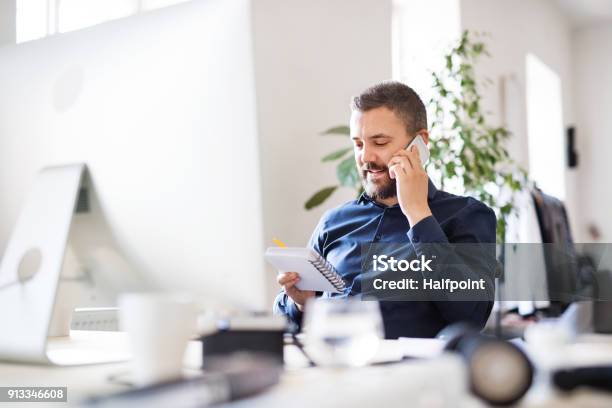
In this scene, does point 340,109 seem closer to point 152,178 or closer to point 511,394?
point 152,178

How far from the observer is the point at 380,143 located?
1734 mm

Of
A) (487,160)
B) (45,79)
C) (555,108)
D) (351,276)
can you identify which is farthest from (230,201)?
(555,108)

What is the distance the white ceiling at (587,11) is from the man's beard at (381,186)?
5.51 metres

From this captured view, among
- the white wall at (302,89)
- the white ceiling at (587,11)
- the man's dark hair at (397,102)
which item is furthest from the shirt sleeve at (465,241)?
the white ceiling at (587,11)

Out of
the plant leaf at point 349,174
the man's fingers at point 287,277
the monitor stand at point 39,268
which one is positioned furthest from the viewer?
the plant leaf at point 349,174

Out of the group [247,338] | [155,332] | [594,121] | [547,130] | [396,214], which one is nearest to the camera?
[155,332]

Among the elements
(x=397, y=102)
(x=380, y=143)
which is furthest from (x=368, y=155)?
(x=397, y=102)

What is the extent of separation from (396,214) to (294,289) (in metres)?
0.44

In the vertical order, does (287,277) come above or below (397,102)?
below

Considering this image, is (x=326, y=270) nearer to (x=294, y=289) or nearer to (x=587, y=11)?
(x=294, y=289)

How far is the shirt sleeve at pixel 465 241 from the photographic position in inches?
59.8

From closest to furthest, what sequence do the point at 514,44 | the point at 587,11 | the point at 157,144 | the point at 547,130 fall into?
the point at 157,144 → the point at 514,44 → the point at 547,130 → the point at 587,11

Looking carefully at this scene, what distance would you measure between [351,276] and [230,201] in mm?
836

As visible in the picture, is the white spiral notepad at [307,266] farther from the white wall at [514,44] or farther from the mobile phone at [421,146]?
the white wall at [514,44]
